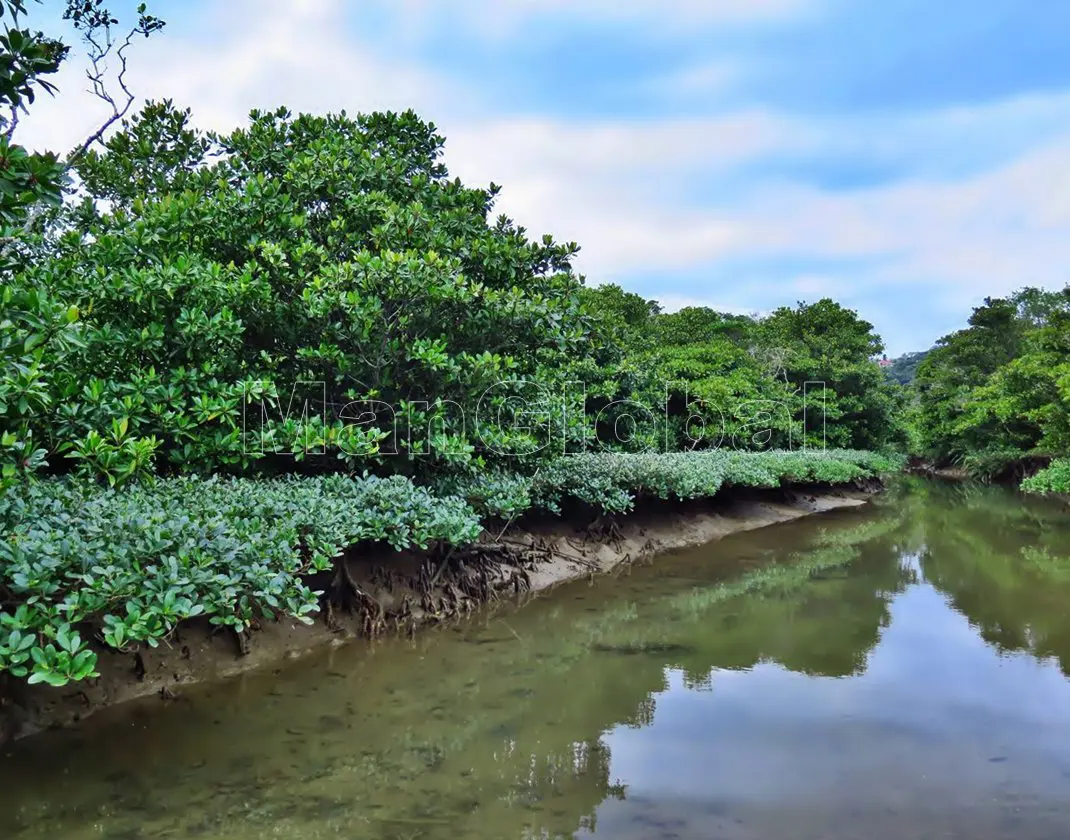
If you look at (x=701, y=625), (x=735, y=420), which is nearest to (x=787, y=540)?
(x=735, y=420)

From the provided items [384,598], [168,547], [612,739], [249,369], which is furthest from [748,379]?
[168,547]

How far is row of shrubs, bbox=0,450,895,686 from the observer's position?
13.0 ft

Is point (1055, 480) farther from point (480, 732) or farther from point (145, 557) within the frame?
point (145, 557)

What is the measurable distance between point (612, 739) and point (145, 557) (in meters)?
3.46

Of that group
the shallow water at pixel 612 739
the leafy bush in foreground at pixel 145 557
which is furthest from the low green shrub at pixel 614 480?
the leafy bush in foreground at pixel 145 557

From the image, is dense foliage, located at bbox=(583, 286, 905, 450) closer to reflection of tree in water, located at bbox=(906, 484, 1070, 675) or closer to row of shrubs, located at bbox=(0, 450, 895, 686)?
reflection of tree in water, located at bbox=(906, 484, 1070, 675)

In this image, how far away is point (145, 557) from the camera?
14.9 ft

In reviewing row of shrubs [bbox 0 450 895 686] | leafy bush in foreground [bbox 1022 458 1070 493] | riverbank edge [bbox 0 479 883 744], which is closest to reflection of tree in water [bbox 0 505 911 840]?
riverbank edge [bbox 0 479 883 744]

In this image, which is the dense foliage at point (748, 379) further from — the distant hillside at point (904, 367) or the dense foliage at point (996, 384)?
the distant hillside at point (904, 367)

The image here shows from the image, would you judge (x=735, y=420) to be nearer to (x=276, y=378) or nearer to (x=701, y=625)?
(x=701, y=625)

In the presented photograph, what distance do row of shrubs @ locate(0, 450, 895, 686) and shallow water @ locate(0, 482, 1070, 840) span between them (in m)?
0.77

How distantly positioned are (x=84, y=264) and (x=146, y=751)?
4.77 m

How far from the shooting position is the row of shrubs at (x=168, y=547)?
3949 mm

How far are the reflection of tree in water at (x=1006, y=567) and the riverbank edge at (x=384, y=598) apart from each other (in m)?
4.48
